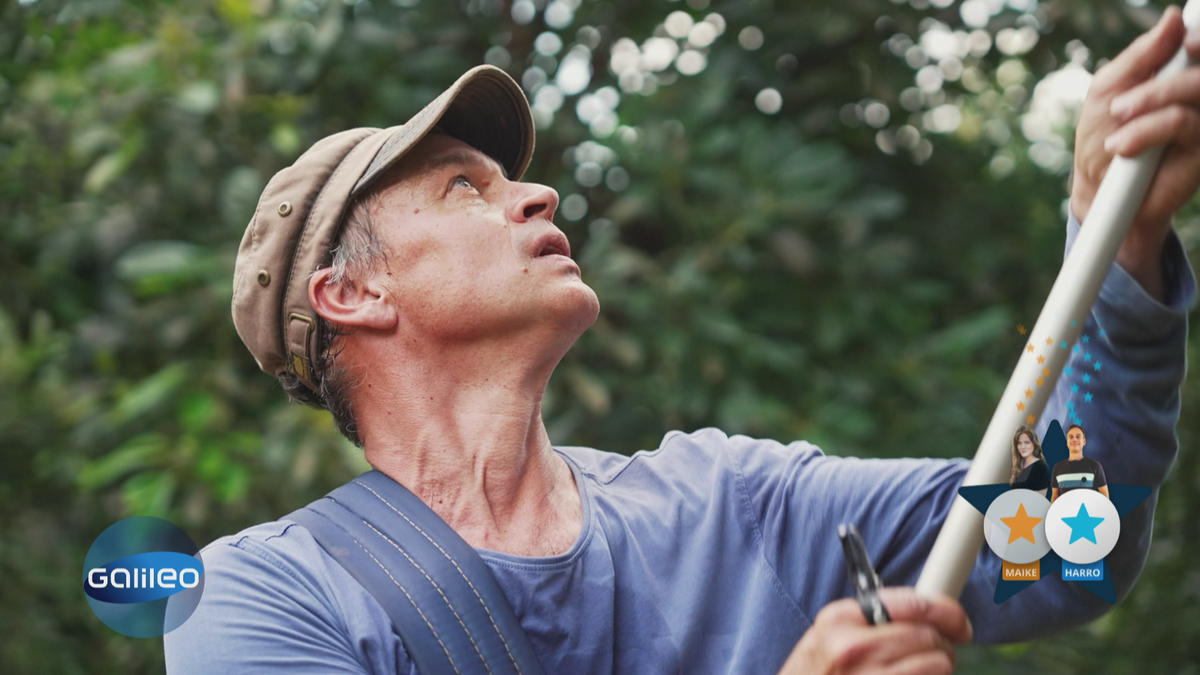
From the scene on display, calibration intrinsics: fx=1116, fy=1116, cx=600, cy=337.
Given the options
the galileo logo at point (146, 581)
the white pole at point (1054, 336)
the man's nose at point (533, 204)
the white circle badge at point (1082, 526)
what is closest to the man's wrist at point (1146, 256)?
the white pole at point (1054, 336)

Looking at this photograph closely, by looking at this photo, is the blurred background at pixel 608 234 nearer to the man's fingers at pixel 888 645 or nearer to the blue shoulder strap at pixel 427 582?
the blue shoulder strap at pixel 427 582

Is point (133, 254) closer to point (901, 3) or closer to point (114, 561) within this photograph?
point (114, 561)

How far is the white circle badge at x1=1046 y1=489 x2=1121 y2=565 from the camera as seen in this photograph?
124cm

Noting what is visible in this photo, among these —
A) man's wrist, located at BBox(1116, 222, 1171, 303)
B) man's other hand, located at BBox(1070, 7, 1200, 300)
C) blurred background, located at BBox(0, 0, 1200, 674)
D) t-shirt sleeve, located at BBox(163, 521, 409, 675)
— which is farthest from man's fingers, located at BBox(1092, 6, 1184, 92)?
blurred background, located at BBox(0, 0, 1200, 674)

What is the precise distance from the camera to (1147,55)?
1140 mm

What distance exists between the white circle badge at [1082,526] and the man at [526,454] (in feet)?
0.25

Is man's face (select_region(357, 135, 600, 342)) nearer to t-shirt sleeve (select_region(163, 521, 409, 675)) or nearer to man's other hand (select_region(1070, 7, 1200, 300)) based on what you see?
t-shirt sleeve (select_region(163, 521, 409, 675))

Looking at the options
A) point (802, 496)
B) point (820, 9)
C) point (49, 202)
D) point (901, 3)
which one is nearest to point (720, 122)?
point (820, 9)

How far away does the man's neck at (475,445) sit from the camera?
1663 mm

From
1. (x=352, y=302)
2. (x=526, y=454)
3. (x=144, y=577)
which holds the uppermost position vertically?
(x=352, y=302)

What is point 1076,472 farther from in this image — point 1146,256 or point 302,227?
point 302,227

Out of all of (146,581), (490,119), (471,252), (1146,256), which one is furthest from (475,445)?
(1146,256)

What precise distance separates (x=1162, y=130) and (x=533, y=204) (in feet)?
3.31

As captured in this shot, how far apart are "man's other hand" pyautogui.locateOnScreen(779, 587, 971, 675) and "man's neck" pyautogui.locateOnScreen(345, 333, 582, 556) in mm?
637
